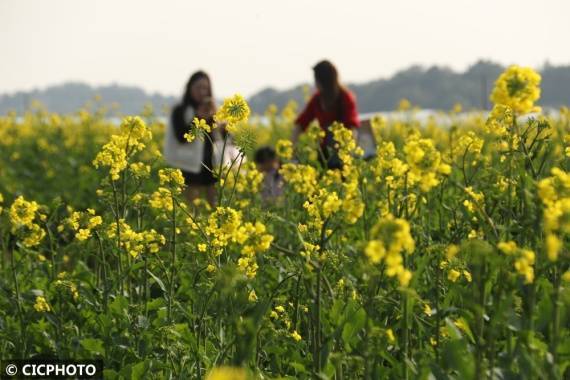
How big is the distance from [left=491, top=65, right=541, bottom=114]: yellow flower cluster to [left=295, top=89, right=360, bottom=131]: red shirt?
4.02 metres

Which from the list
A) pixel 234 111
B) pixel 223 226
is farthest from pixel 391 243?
pixel 234 111

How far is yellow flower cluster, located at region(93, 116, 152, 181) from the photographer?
2.92 metres

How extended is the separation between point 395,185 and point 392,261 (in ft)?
4.22

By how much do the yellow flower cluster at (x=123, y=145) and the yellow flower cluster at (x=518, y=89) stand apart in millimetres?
1452

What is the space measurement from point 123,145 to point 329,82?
326cm

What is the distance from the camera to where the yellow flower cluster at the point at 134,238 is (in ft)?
9.52

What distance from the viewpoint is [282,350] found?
2.69 m

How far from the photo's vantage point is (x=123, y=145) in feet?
10.1

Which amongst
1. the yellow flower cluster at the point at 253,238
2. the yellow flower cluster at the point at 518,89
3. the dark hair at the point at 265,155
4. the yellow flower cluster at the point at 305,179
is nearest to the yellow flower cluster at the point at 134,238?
the yellow flower cluster at the point at 305,179

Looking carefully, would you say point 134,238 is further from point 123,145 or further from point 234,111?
point 234,111

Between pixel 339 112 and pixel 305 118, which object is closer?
pixel 339 112

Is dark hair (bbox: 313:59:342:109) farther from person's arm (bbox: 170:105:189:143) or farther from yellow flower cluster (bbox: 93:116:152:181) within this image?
yellow flower cluster (bbox: 93:116:152:181)

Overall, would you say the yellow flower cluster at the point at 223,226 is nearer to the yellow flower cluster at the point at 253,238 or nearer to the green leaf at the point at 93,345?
the yellow flower cluster at the point at 253,238

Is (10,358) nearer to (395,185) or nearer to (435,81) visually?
(395,185)
